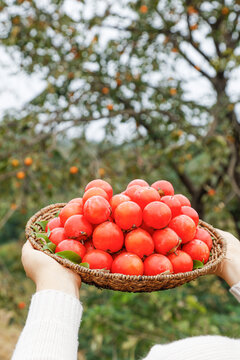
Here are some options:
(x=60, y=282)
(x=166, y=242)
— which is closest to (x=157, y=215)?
(x=166, y=242)

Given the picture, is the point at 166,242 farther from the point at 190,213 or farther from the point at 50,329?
the point at 50,329

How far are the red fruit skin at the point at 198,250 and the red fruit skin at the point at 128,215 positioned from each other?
231 mm

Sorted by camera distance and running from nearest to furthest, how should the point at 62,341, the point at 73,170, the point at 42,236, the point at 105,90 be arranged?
the point at 62,341
the point at 42,236
the point at 73,170
the point at 105,90

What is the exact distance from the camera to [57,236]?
131 cm

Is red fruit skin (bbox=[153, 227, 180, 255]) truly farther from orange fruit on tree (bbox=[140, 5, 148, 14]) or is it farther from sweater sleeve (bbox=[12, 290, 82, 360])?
orange fruit on tree (bbox=[140, 5, 148, 14])

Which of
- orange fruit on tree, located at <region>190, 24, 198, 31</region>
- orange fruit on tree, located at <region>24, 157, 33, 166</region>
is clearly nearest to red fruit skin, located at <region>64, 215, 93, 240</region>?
orange fruit on tree, located at <region>24, 157, 33, 166</region>

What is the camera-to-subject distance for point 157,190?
1.52 meters

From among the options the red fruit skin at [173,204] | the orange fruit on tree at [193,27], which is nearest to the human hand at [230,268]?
the red fruit skin at [173,204]

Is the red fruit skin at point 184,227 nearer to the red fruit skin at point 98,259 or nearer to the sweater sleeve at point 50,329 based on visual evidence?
the red fruit skin at point 98,259

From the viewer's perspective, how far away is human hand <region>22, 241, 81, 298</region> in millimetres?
1020

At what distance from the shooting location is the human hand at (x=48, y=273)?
102 centimetres

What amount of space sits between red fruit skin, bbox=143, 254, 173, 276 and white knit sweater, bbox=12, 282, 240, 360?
0.29 m

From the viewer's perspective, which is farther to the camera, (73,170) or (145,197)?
(73,170)

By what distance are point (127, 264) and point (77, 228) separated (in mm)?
227
